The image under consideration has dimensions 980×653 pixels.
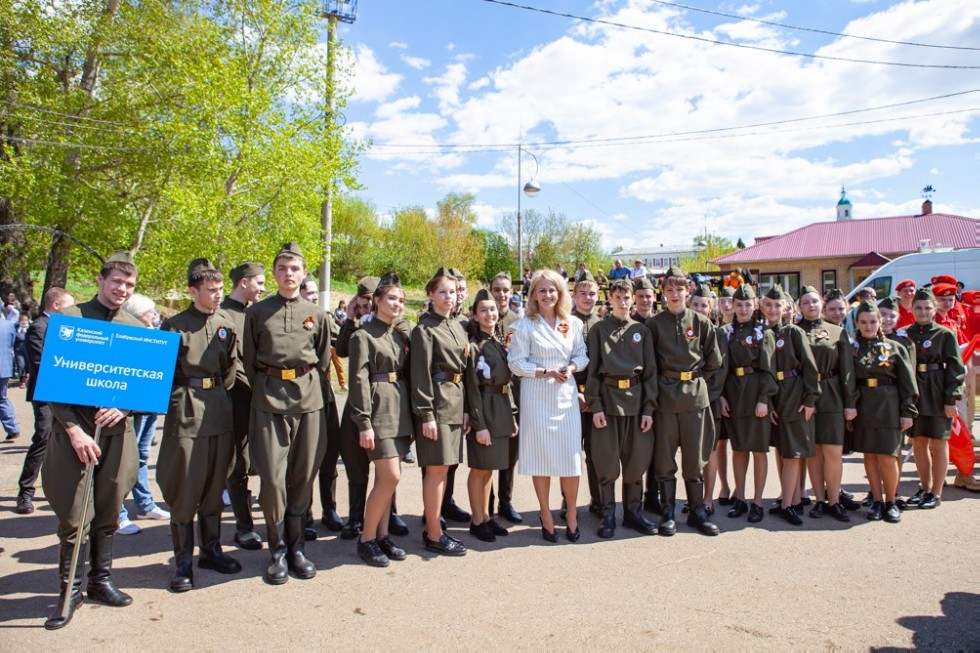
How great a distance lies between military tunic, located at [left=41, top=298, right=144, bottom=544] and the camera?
3.49 metres

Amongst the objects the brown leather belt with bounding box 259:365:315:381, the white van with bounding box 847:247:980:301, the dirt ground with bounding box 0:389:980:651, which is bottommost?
the dirt ground with bounding box 0:389:980:651

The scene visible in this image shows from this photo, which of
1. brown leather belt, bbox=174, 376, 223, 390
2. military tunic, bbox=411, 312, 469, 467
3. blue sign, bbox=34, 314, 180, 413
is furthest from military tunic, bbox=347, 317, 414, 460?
blue sign, bbox=34, 314, 180, 413

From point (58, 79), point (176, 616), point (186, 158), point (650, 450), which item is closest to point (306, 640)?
point (176, 616)

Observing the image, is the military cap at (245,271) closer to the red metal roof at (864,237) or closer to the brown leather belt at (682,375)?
the brown leather belt at (682,375)

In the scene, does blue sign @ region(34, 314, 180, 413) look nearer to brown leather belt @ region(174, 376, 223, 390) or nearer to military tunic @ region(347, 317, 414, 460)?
brown leather belt @ region(174, 376, 223, 390)

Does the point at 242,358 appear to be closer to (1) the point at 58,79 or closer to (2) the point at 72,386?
(2) the point at 72,386

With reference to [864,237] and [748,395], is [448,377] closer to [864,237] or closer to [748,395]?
A: [748,395]


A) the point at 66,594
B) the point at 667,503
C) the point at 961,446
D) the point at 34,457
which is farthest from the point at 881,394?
the point at 34,457

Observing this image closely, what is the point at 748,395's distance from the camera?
5270 millimetres

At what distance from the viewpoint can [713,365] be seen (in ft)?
16.6

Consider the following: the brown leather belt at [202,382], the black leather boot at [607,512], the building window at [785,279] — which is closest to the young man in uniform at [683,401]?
the black leather boot at [607,512]

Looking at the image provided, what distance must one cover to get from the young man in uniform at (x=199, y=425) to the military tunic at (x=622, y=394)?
279 centimetres

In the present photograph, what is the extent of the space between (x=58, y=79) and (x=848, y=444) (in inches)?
907

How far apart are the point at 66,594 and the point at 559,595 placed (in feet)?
9.51
